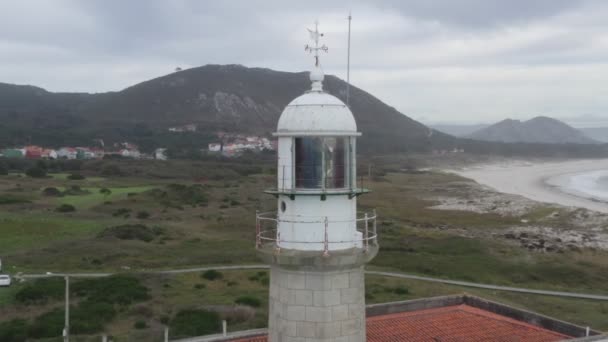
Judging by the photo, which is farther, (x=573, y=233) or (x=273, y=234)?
(x=573, y=233)

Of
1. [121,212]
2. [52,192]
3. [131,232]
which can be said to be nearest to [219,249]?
[131,232]

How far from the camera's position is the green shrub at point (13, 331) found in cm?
1759

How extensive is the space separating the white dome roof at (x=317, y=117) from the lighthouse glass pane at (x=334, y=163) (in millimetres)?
126

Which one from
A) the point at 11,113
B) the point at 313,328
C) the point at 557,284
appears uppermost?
the point at 11,113

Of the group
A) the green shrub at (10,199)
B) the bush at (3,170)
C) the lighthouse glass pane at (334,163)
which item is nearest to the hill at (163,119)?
the bush at (3,170)

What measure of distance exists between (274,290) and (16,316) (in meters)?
15.9

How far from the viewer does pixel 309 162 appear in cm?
683

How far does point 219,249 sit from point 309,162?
28.4m

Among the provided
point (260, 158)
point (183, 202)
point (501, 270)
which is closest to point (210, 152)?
point (260, 158)

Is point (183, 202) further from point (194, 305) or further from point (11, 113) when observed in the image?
point (11, 113)

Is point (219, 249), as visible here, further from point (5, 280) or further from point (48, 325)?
point (48, 325)

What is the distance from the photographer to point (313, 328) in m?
7.10

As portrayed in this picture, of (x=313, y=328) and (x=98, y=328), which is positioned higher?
(x=313, y=328)

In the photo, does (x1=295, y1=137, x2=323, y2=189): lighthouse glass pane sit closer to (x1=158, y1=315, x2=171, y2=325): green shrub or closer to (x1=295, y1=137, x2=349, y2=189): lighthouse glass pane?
(x1=295, y1=137, x2=349, y2=189): lighthouse glass pane
